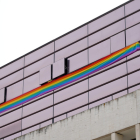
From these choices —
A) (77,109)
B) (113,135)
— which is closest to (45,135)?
(77,109)

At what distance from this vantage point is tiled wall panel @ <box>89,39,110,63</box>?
41.4 meters

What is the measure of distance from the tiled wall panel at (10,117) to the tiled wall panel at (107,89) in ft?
24.1

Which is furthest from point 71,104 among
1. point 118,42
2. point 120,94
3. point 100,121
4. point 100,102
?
point 100,121

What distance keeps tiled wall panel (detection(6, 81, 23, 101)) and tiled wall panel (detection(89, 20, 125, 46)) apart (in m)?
7.19

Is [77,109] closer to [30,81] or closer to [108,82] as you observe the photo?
[108,82]

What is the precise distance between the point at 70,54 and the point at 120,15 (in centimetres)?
467

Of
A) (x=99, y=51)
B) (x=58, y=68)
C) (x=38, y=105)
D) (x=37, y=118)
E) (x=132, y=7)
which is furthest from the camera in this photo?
(x=38, y=105)

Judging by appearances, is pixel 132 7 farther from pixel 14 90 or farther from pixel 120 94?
pixel 14 90

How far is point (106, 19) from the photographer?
42.7 m

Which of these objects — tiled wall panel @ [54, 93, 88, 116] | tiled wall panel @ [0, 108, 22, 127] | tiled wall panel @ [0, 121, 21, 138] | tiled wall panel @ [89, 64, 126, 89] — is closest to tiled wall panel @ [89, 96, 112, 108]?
tiled wall panel @ [54, 93, 88, 116]

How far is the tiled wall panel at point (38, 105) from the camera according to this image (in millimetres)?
43656

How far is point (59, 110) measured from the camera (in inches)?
1656

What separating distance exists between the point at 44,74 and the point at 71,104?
14.9 feet

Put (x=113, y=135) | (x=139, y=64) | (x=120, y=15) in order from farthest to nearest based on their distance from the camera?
(x=120, y=15), (x=139, y=64), (x=113, y=135)
